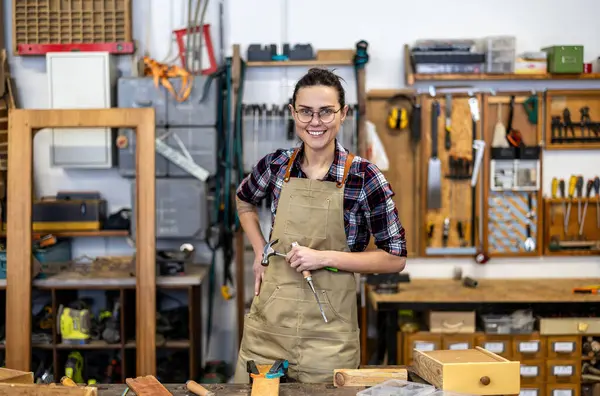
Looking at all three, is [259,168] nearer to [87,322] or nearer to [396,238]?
[396,238]

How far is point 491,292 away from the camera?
3936mm

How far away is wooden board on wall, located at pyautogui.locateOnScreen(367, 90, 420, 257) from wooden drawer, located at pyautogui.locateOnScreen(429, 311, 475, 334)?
0.65m

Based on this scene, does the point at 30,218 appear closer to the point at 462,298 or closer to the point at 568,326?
the point at 462,298

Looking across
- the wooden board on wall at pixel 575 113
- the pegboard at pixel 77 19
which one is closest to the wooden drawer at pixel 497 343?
the wooden board on wall at pixel 575 113

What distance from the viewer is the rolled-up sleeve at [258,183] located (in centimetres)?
244

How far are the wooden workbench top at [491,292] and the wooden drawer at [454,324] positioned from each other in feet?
0.33

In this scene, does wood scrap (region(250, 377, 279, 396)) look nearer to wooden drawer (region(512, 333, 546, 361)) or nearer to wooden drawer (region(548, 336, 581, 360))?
wooden drawer (region(512, 333, 546, 361))

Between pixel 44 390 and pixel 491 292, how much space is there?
111 inches

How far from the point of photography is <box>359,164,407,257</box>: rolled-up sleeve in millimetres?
2240

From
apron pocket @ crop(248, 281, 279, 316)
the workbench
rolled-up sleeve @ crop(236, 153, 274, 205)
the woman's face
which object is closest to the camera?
the woman's face

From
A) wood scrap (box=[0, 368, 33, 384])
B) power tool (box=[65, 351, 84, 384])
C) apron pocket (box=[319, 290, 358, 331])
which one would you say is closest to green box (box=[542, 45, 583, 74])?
apron pocket (box=[319, 290, 358, 331])

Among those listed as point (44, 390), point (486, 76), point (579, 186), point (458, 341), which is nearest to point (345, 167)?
point (44, 390)

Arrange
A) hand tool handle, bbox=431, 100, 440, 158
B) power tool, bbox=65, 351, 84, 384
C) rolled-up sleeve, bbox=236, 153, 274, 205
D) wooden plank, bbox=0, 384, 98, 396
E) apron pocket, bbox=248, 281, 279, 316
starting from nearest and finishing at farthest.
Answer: wooden plank, bbox=0, 384, 98, 396 → apron pocket, bbox=248, 281, 279, 316 → rolled-up sleeve, bbox=236, 153, 274, 205 → power tool, bbox=65, 351, 84, 384 → hand tool handle, bbox=431, 100, 440, 158

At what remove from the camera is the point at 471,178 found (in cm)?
435
